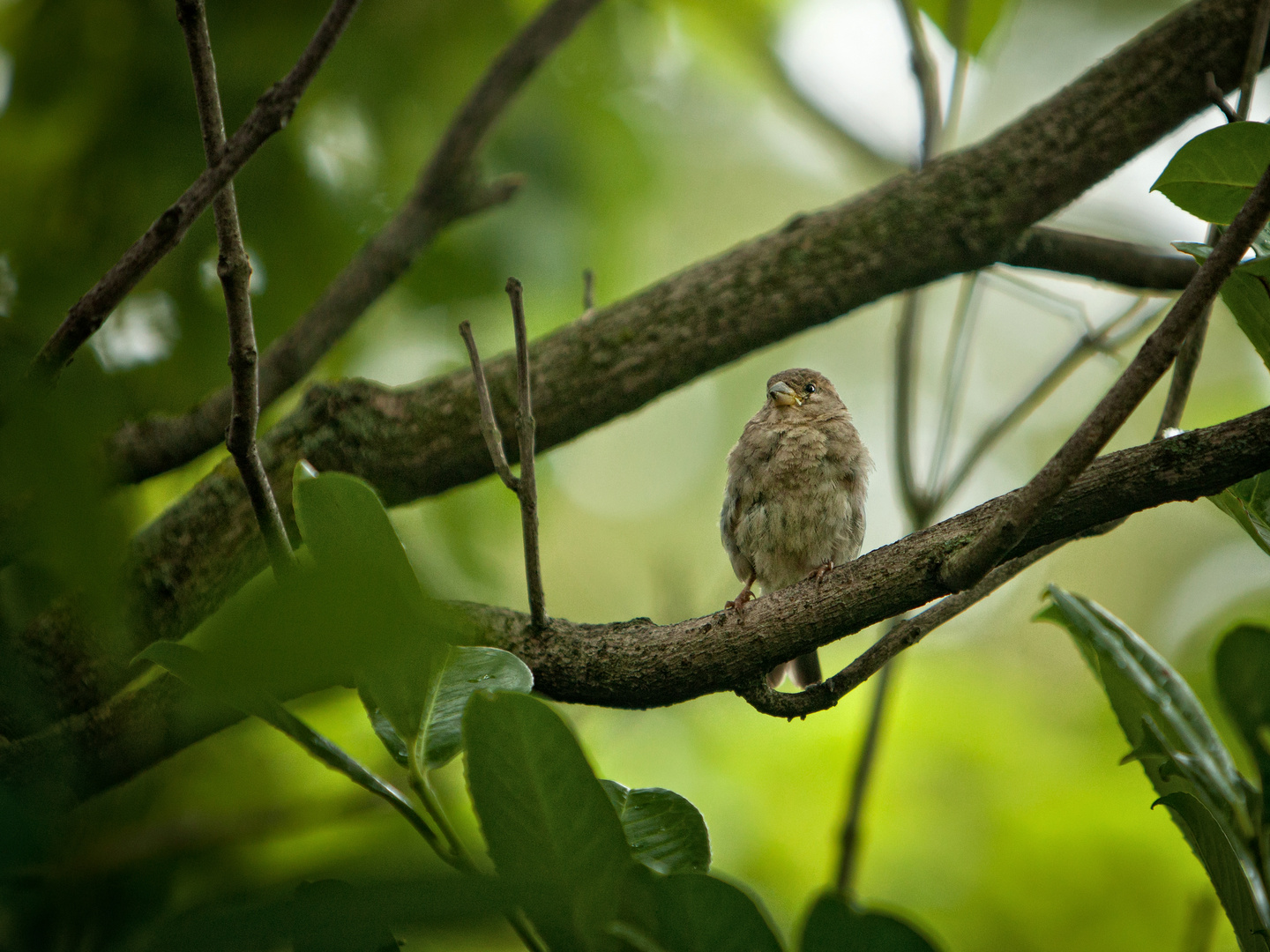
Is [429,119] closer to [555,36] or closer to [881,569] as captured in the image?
[555,36]

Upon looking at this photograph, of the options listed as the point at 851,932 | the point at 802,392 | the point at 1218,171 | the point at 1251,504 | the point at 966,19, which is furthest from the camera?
the point at 802,392

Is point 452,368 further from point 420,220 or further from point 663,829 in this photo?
point 663,829

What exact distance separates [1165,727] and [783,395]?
9.61 feet

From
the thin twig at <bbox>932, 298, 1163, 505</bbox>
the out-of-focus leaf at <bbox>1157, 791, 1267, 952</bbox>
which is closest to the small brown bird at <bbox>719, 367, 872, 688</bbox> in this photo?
the thin twig at <bbox>932, 298, 1163, 505</bbox>

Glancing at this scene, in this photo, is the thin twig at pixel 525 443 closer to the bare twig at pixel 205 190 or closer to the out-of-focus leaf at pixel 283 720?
the bare twig at pixel 205 190

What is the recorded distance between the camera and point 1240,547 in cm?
789

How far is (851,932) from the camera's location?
83 centimetres

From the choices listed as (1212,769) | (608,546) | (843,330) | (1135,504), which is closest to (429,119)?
(1135,504)

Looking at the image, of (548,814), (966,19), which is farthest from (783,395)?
(548,814)

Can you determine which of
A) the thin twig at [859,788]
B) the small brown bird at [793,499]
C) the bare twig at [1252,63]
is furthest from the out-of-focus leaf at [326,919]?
the small brown bird at [793,499]

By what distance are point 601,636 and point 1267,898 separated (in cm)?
138

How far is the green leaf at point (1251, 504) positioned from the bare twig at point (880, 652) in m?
0.39

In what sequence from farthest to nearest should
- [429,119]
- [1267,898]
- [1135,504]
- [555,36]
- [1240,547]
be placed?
[1240,547] → [429,119] → [555,36] → [1135,504] → [1267,898]

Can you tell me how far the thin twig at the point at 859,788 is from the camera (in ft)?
9.00
